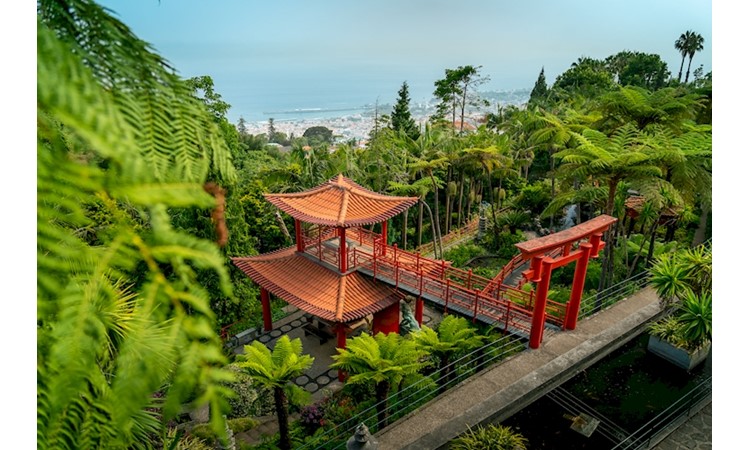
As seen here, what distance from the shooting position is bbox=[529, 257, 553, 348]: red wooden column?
231 inches

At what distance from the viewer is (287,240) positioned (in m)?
13.0

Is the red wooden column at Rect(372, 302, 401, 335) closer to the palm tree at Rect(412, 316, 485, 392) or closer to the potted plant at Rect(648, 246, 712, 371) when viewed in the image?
the palm tree at Rect(412, 316, 485, 392)

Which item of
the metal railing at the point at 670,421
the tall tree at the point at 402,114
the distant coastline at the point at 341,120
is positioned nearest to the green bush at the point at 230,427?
the metal railing at the point at 670,421

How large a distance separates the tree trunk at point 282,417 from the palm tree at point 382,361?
73cm

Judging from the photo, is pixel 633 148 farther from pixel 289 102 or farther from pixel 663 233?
pixel 289 102

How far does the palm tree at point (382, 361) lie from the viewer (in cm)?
560

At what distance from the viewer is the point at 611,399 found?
6.37 m

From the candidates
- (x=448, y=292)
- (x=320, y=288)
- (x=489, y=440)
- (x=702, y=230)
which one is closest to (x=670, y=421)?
(x=489, y=440)

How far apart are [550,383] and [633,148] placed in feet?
14.1

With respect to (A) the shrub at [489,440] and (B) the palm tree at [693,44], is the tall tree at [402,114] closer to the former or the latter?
(A) the shrub at [489,440]

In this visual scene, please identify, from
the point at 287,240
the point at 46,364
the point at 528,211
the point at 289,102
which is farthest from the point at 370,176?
the point at 289,102

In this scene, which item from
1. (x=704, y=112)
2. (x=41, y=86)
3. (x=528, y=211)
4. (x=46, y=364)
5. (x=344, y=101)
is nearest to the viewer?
(x=41, y=86)

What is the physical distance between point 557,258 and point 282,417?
402 cm

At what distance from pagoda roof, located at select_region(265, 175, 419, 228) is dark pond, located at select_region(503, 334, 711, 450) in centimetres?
378
